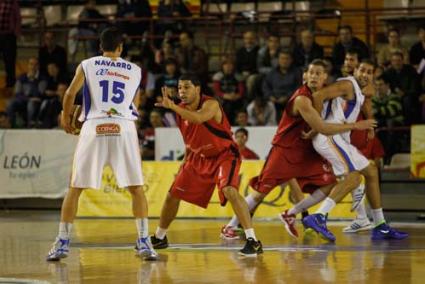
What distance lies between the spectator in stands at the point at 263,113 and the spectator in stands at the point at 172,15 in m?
3.78

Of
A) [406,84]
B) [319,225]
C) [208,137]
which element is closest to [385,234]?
[319,225]

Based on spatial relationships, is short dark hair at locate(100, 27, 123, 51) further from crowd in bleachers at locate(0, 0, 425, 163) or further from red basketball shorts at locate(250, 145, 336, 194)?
crowd in bleachers at locate(0, 0, 425, 163)

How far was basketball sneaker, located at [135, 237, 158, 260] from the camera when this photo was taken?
9820mm

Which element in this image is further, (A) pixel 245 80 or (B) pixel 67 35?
(B) pixel 67 35

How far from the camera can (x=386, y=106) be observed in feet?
56.3

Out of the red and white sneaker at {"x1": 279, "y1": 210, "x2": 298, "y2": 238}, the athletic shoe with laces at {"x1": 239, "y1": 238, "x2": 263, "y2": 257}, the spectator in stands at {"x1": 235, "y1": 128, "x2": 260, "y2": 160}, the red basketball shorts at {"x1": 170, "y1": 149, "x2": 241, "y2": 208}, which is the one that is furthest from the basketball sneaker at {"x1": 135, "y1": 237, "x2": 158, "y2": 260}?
the spectator in stands at {"x1": 235, "y1": 128, "x2": 260, "y2": 160}

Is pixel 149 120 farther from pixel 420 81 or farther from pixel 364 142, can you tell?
pixel 364 142

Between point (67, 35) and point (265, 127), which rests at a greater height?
point (67, 35)

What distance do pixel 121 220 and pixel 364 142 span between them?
14.4 ft

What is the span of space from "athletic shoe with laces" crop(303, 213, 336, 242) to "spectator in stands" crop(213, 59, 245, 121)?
6.68 meters

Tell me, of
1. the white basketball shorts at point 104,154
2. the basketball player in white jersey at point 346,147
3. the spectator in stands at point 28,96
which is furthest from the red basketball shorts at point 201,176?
the spectator in stands at point 28,96

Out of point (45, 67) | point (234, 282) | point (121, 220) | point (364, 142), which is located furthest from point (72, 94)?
point (45, 67)

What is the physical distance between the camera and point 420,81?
17.8m

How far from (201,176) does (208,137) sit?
44 cm
